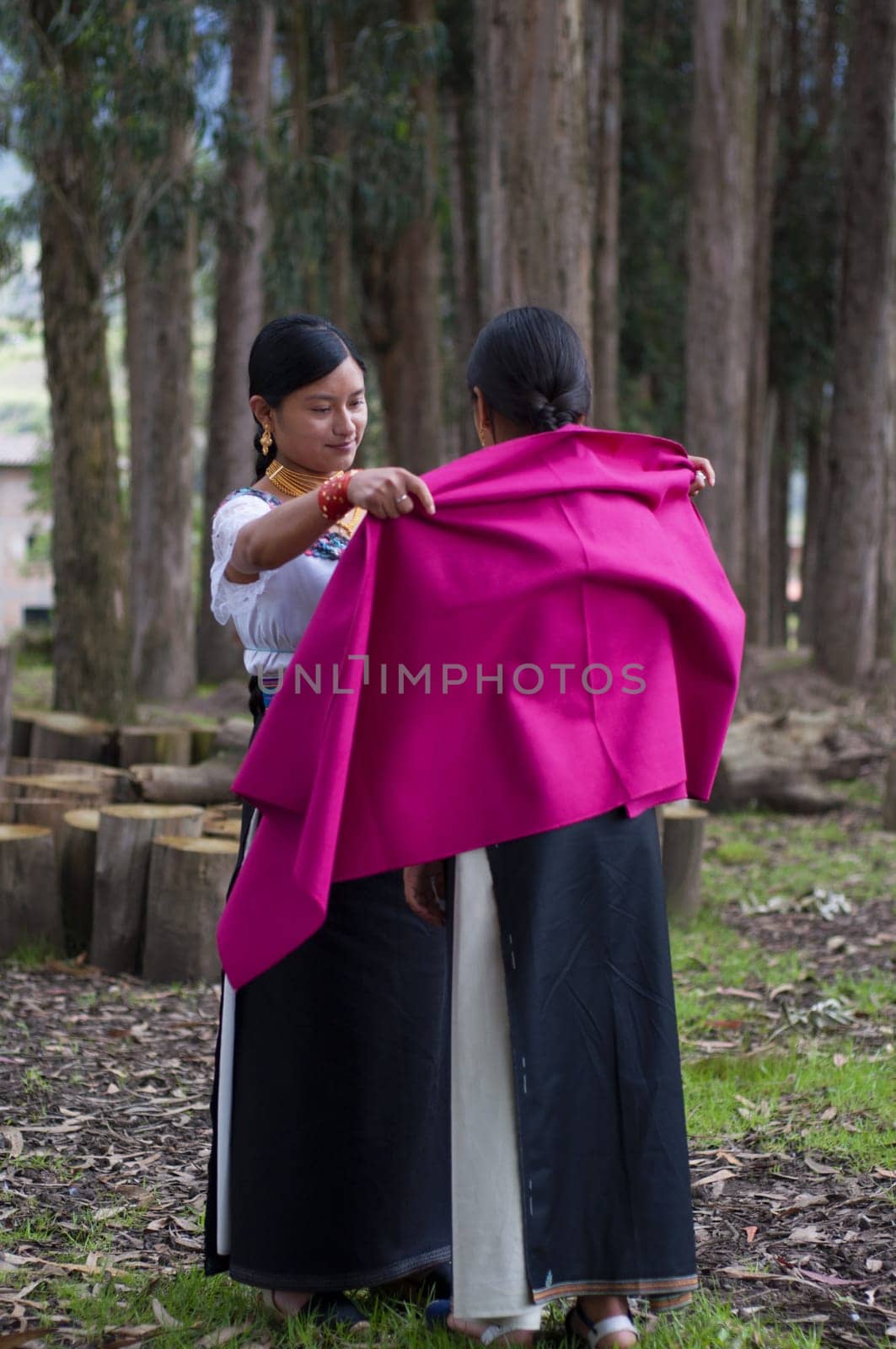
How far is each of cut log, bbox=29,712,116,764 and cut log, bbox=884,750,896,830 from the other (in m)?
4.41

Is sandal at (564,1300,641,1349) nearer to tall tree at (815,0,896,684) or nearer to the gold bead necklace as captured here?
the gold bead necklace

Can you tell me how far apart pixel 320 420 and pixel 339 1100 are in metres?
1.27

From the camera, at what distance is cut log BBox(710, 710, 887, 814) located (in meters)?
9.05

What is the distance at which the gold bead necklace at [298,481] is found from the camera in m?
2.82

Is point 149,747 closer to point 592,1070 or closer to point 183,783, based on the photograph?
point 183,783

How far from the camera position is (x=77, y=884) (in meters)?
5.63

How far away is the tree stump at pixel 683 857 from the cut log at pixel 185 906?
2.00 m

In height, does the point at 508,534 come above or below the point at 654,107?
below

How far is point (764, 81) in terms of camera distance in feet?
58.5

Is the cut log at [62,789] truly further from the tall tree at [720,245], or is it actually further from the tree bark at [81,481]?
the tall tree at [720,245]

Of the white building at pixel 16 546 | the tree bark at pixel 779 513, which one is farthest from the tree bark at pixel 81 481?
the white building at pixel 16 546

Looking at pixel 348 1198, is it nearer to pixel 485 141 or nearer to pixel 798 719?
pixel 798 719

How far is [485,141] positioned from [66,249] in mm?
4094

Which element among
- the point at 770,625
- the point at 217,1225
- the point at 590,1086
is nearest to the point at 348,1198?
the point at 217,1225
